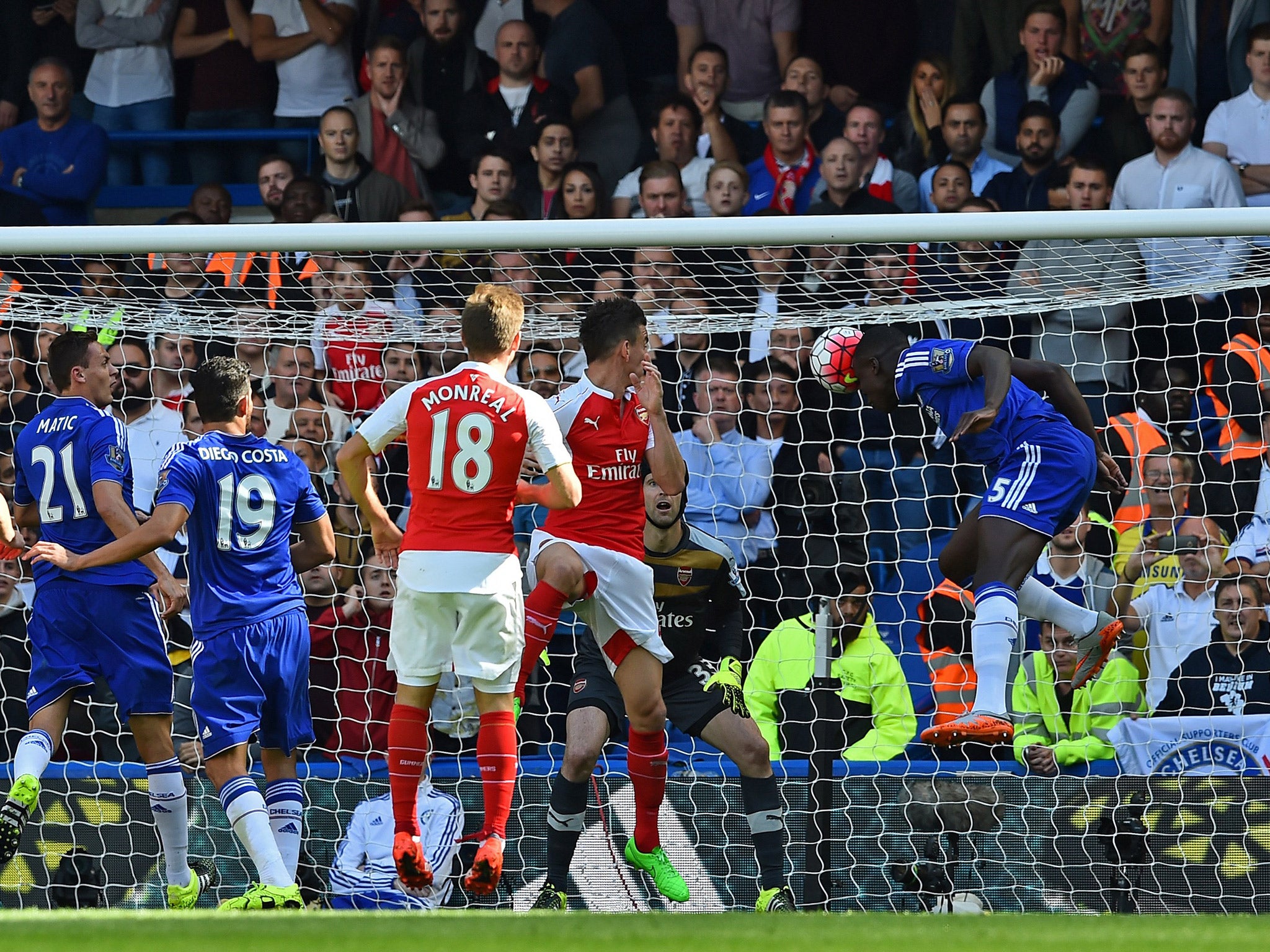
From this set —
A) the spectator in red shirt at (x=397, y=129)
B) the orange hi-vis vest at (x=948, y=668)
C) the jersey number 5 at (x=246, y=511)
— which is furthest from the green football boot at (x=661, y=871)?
the spectator in red shirt at (x=397, y=129)

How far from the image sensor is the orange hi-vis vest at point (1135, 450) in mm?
7473

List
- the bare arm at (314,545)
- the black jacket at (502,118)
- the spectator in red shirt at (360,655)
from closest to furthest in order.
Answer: the bare arm at (314,545) → the spectator in red shirt at (360,655) → the black jacket at (502,118)

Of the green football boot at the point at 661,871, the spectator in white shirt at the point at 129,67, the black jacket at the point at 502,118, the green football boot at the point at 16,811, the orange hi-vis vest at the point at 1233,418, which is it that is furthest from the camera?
the spectator in white shirt at the point at 129,67

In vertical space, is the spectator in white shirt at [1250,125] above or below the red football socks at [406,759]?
above

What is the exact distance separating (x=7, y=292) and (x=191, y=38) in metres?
4.57

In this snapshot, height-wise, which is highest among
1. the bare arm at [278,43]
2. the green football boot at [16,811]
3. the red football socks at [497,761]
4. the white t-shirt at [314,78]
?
the bare arm at [278,43]

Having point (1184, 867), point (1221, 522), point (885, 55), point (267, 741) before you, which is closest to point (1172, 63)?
point (885, 55)

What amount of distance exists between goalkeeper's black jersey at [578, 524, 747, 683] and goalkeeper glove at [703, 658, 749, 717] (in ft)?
0.36

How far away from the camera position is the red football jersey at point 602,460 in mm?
5605

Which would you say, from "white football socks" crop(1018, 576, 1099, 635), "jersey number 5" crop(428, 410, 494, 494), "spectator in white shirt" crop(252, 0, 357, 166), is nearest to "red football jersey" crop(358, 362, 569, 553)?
"jersey number 5" crop(428, 410, 494, 494)

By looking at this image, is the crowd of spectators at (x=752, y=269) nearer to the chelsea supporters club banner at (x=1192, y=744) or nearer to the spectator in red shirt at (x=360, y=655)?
the spectator in red shirt at (x=360, y=655)

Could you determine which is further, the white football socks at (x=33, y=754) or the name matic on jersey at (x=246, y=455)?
the name matic on jersey at (x=246, y=455)

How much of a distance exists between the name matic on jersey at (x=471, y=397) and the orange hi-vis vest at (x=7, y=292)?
2721mm

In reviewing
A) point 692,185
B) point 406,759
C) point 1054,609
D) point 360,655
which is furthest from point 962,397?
point 692,185
